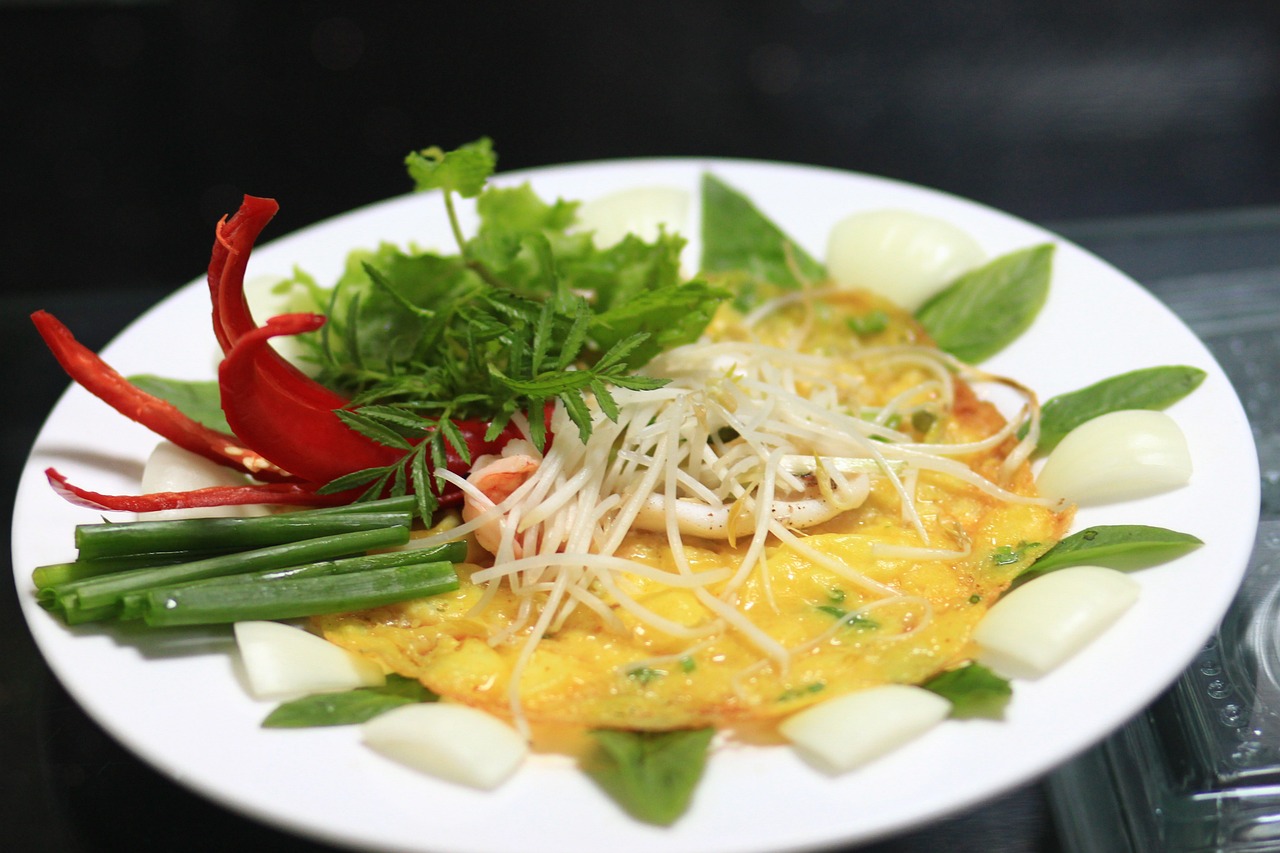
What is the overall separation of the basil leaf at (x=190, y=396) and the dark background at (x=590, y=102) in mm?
2086

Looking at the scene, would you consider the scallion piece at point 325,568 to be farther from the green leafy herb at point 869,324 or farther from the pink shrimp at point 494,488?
the green leafy herb at point 869,324

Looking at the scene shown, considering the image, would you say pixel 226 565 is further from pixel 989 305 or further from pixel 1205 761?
pixel 989 305

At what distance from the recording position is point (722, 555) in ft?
9.23

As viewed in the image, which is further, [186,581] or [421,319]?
[421,319]

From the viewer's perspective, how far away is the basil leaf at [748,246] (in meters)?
3.96

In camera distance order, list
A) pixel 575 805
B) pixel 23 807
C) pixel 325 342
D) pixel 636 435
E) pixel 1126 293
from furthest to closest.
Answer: pixel 1126 293 < pixel 325 342 < pixel 636 435 < pixel 23 807 < pixel 575 805

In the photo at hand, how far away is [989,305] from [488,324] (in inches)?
67.5

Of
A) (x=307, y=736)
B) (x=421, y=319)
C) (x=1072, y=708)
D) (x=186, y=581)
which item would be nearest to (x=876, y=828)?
(x=1072, y=708)

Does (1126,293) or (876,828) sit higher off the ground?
(1126,293)

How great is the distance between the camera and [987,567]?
8.86 feet

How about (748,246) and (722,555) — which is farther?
(748,246)

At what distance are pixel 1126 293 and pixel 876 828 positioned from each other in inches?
87.6

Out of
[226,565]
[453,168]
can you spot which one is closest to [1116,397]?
[453,168]

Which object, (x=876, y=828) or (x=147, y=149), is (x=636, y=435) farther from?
(x=147, y=149)
